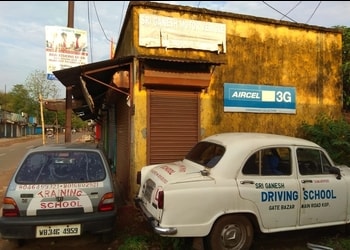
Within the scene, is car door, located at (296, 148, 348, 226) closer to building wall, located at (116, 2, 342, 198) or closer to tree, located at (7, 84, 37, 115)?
building wall, located at (116, 2, 342, 198)

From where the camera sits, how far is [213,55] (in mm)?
9039

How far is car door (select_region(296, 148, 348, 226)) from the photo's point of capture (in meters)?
5.45

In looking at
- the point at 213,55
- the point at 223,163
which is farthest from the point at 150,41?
the point at 223,163

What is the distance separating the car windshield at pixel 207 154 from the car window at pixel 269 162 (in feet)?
1.42

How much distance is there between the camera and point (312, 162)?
5.70 meters

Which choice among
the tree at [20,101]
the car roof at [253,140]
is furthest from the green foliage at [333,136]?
the tree at [20,101]

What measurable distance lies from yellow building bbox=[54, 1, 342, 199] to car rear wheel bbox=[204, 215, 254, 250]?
3.51m

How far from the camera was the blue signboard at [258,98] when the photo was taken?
9195 millimetres

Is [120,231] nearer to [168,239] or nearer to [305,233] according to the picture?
[168,239]

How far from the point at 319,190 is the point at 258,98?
429 cm

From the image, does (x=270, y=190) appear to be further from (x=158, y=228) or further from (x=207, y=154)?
(x=158, y=228)

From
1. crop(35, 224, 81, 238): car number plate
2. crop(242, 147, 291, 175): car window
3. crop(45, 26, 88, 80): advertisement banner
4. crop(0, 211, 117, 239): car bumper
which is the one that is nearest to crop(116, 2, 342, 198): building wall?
crop(45, 26, 88, 80): advertisement banner

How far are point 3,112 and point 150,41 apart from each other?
188 feet

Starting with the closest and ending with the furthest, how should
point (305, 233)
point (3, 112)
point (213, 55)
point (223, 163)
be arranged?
point (223, 163), point (305, 233), point (213, 55), point (3, 112)
